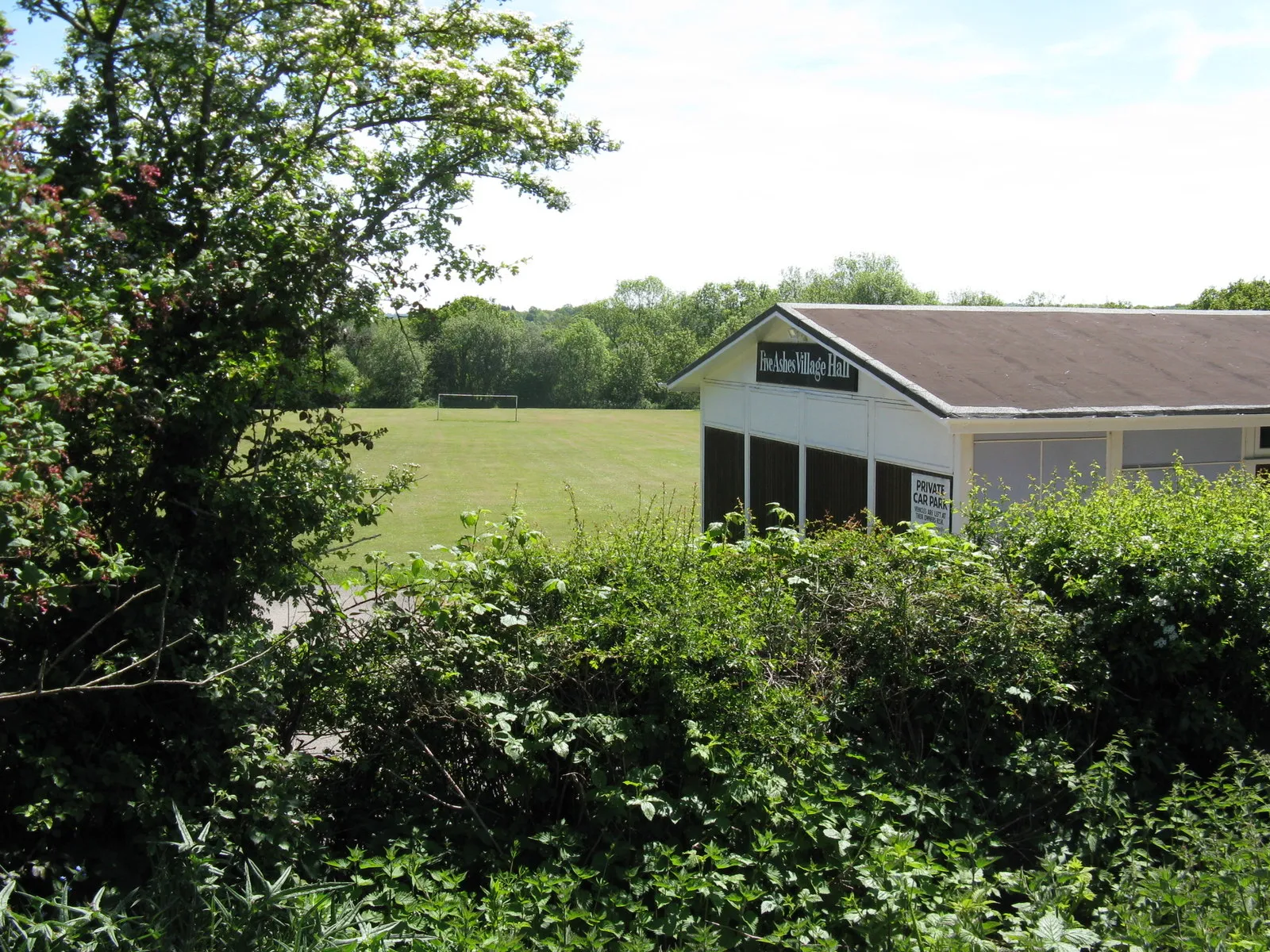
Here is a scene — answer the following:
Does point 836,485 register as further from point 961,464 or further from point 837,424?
point 961,464

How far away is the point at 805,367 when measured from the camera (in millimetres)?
15023

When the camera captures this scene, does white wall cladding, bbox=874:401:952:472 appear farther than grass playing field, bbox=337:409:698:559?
No

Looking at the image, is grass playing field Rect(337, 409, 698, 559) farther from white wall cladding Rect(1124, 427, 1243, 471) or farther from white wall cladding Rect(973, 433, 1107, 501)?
white wall cladding Rect(1124, 427, 1243, 471)

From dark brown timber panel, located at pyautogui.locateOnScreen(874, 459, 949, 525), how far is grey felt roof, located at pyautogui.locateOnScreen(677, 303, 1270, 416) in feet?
3.75

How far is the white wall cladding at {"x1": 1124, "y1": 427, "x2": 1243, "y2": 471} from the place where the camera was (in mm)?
13289

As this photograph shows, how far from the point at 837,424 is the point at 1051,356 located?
3.03m

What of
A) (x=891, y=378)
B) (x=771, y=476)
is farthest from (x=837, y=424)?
(x=771, y=476)

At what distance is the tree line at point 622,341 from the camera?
67562 millimetres

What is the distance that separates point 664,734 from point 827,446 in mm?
10060

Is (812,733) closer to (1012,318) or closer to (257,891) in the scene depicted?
(257,891)

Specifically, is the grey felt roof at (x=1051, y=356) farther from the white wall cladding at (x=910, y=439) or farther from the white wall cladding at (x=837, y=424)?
the white wall cladding at (x=837, y=424)

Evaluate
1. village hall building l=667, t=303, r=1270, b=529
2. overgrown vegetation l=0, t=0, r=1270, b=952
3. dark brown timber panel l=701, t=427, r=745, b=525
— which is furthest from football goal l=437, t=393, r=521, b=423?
overgrown vegetation l=0, t=0, r=1270, b=952

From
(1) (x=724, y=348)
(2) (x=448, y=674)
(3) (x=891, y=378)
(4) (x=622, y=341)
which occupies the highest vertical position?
(4) (x=622, y=341)

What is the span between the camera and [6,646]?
179 inches
